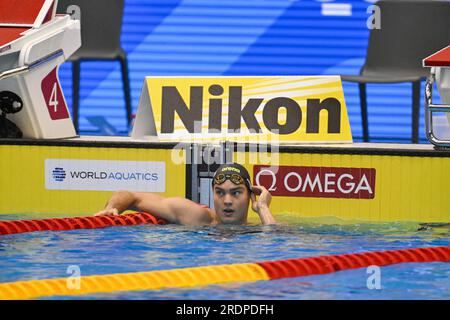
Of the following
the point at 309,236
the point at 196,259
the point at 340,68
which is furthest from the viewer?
the point at 340,68

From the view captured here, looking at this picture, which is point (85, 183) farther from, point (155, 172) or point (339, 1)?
point (339, 1)

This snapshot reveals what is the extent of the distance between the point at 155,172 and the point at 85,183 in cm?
49

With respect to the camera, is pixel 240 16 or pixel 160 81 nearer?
pixel 160 81

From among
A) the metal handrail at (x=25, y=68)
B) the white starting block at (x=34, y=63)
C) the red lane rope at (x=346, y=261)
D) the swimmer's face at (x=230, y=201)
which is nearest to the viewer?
the red lane rope at (x=346, y=261)

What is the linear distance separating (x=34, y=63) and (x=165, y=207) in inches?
52.5

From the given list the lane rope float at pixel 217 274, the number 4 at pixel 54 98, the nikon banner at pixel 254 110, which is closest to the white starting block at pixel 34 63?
the number 4 at pixel 54 98

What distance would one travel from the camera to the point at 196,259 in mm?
6812

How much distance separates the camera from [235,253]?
700 cm

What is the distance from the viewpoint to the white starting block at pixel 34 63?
26.4ft

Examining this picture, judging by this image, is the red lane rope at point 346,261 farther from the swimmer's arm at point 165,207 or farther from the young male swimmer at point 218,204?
the swimmer's arm at point 165,207

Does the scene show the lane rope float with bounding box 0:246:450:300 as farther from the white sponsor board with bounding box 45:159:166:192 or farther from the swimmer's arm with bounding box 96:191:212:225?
the white sponsor board with bounding box 45:159:166:192
